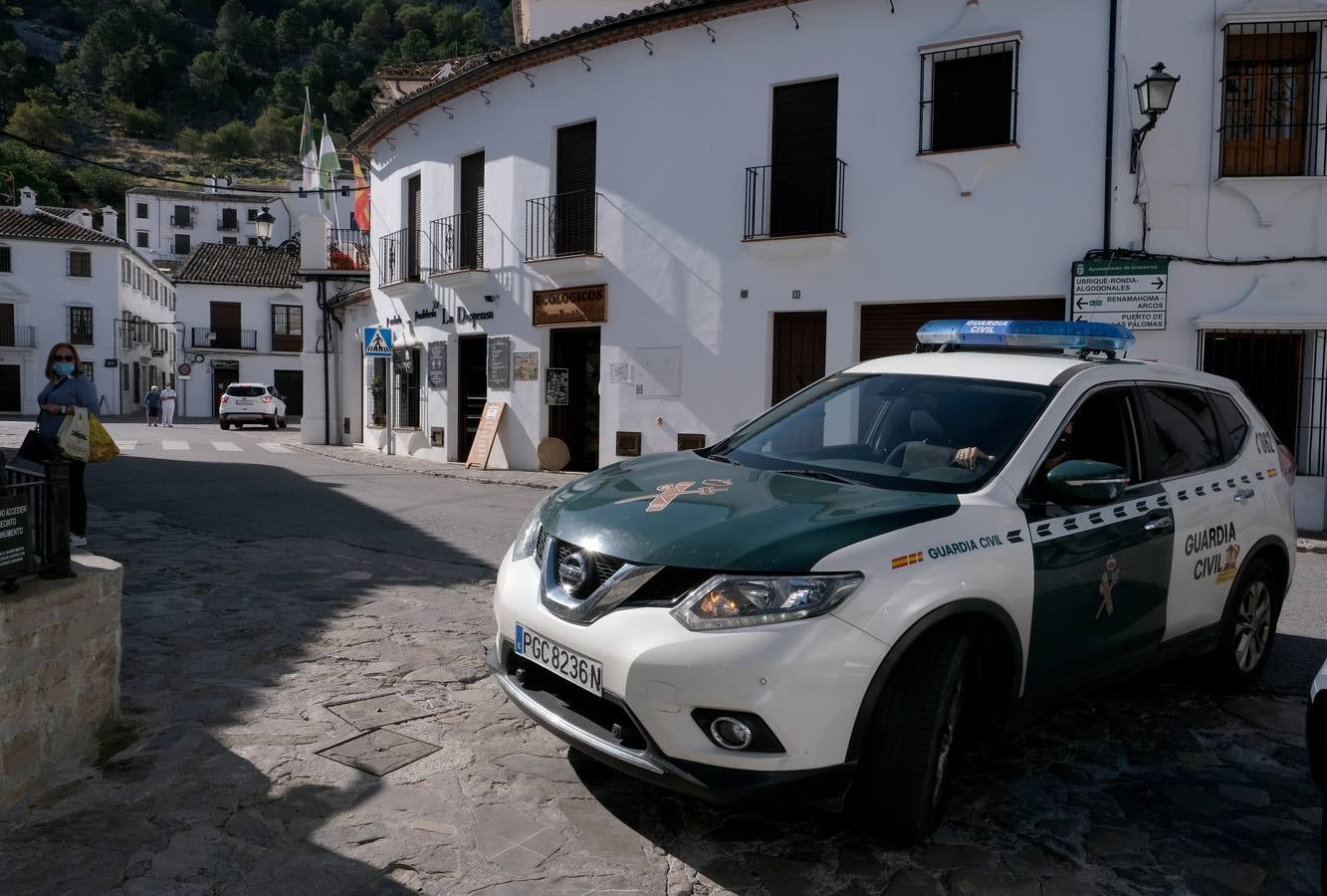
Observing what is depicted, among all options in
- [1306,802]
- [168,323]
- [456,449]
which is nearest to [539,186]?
[456,449]

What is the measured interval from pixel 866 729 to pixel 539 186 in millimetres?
15250

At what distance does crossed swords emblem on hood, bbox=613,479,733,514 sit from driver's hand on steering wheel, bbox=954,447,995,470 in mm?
896

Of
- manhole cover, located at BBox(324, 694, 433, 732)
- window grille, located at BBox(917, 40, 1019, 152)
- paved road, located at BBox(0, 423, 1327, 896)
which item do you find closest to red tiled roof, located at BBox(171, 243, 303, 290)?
→ window grille, located at BBox(917, 40, 1019, 152)

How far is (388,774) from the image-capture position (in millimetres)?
3744

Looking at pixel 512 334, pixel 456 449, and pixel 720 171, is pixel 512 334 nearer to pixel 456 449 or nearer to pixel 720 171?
pixel 456 449

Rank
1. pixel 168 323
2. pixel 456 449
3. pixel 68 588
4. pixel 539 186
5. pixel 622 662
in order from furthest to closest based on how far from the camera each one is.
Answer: pixel 168 323 < pixel 456 449 < pixel 539 186 < pixel 68 588 < pixel 622 662

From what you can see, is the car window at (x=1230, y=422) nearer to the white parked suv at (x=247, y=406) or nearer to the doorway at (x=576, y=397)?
the doorway at (x=576, y=397)

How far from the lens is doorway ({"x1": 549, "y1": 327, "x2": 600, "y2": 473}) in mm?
17141

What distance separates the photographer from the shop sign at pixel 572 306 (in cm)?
1609

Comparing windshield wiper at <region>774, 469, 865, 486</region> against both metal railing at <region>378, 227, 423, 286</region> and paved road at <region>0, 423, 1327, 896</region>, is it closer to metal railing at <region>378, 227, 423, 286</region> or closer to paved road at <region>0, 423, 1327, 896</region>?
paved road at <region>0, 423, 1327, 896</region>

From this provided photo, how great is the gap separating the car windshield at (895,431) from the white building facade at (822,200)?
29.1 feet

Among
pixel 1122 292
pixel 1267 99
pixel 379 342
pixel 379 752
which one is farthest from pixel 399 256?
pixel 379 752

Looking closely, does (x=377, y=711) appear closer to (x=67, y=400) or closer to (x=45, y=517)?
(x=45, y=517)

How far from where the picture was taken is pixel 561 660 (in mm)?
3271
